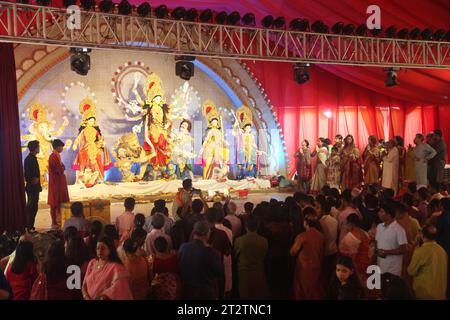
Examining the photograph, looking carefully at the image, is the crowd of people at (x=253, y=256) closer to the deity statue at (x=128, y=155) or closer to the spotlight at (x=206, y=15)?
the spotlight at (x=206, y=15)

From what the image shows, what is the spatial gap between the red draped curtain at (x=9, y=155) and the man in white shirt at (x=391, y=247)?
217 inches

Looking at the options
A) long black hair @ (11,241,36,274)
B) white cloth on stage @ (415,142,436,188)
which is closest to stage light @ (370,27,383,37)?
white cloth on stage @ (415,142,436,188)

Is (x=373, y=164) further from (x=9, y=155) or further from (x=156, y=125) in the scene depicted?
(x=9, y=155)

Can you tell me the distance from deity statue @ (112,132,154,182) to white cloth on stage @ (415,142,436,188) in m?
5.10

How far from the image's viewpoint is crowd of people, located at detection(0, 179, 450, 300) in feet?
13.4

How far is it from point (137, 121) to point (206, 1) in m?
2.71

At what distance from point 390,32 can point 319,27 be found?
131 cm

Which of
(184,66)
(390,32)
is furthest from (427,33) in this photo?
(184,66)

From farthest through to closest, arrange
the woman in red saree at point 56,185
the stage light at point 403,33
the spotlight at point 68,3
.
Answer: the stage light at point 403,33 → the woman in red saree at point 56,185 → the spotlight at point 68,3

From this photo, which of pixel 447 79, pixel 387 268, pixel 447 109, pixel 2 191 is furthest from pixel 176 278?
pixel 447 109

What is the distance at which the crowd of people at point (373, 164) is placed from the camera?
1046 centimetres

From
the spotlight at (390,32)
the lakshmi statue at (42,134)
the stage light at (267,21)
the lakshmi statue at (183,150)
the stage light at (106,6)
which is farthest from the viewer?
the lakshmi statue at (183,150)

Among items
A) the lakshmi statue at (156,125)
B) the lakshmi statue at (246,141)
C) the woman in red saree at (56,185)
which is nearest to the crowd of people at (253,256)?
the woman in red saree at (56,185)

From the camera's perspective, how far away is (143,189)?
37.3 feet
